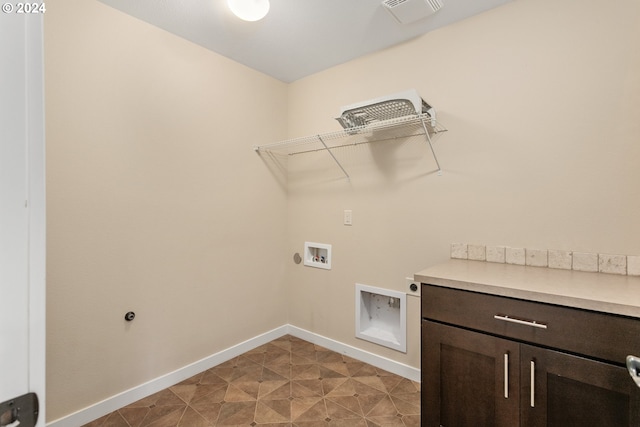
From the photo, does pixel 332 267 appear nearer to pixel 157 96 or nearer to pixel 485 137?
pixel 485 137

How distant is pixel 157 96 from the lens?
195cm

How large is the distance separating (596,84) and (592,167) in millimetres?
412

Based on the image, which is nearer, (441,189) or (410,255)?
(441,189)

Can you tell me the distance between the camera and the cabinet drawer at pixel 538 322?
1.00m

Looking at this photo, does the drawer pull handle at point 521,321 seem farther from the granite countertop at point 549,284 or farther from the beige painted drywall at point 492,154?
the beige painted drywall at point 492,154

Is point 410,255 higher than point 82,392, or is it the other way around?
point 410,255

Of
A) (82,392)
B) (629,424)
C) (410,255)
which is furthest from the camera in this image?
(410,255)

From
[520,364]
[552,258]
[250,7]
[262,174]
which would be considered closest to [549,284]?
[520,364]

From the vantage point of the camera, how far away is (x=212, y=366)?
225cm

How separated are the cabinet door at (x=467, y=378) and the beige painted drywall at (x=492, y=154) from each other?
0.68 m

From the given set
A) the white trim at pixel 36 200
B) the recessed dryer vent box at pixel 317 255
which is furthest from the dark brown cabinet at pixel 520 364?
the white trim at pixel 36 200

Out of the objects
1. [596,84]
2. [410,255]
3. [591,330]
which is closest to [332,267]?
[410,255]

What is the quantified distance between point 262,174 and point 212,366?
1.56 m

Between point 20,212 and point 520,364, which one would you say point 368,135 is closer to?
point 520,364
